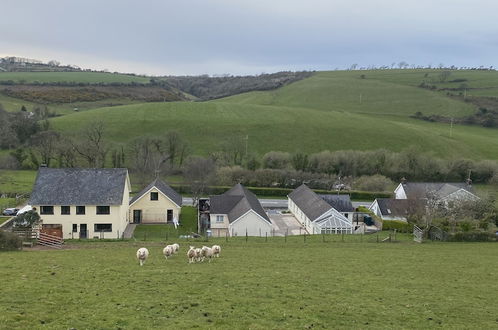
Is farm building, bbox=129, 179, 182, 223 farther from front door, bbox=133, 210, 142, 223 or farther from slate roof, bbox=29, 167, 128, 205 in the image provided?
slate roof, bbox=29, 167, 128, 205

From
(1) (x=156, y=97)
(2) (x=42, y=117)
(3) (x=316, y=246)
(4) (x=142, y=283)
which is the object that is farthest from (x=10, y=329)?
(1) (x=156, y=97)

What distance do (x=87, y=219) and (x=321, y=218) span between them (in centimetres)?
2748

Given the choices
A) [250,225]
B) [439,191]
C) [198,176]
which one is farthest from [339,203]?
[198,176]

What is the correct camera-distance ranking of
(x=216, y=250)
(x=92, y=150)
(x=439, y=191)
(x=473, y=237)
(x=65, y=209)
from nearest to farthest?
(x=216, y=250) → (x=473, y=237) → (x=65, y=209) → (x=439, y=191) → (x=92, y=150)

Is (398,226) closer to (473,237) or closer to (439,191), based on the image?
(473,237)

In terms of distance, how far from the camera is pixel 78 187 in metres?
47.8

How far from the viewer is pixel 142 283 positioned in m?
21.4

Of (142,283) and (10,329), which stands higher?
(10,329)

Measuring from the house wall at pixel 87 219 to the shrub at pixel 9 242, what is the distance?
13.5 meters

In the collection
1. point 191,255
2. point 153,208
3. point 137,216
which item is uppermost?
point 191,255

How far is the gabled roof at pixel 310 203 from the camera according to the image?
54000 mm

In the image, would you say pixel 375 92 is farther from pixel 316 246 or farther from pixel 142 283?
pixel 142 283

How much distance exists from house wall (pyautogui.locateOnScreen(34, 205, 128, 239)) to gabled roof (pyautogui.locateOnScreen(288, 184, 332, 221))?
2387 centimetres

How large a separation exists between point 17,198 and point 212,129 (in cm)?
6035
